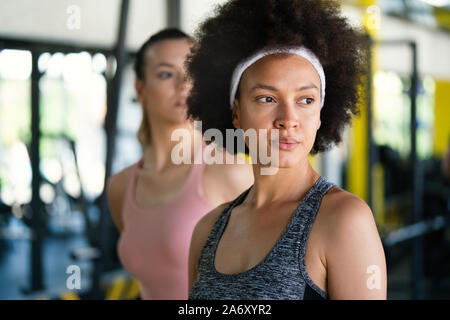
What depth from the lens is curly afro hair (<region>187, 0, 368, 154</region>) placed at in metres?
1.08

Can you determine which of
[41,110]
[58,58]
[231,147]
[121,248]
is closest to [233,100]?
[231,147]

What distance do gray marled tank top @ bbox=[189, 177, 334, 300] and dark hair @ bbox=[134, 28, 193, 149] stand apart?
836mm

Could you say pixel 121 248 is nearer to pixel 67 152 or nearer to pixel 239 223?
pixel 239 223

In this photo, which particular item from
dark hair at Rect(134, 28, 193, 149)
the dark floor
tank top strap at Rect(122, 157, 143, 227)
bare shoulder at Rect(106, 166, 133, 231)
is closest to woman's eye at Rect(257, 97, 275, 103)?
dark hair at Rect(134, 28, 193, 149)

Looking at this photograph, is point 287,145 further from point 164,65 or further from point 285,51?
point 164,65

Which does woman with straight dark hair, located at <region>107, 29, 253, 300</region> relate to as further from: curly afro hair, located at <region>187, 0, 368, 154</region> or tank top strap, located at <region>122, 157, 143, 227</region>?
curly afro hair, located at <region>187, 0, 368, 154</region>

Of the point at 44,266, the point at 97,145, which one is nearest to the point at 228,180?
the point at 44,266

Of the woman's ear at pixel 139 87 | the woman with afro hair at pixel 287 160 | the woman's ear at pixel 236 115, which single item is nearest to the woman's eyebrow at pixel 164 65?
the woman's ear at pixel 139 87

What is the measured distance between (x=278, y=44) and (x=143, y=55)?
2.83ft
